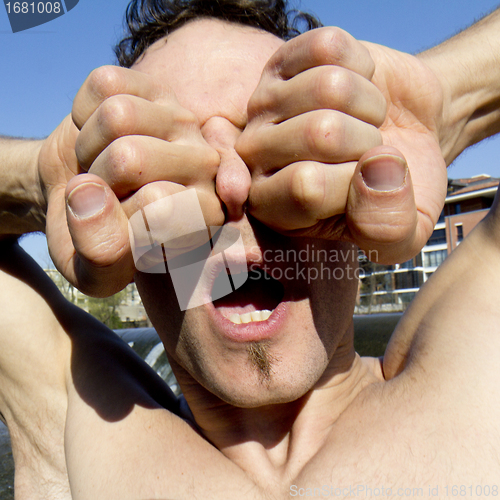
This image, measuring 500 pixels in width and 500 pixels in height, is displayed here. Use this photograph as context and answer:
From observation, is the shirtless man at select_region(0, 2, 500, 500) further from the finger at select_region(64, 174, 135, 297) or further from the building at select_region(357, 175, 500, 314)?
the building at select_region(357, 175, 500, 314)

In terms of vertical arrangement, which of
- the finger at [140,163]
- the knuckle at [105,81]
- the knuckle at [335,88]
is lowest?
the finger at [140,163]

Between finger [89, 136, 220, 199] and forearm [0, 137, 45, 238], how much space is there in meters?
0.73

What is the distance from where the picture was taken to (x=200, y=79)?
4.59ft

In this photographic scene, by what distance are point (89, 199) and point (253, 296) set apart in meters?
0.85

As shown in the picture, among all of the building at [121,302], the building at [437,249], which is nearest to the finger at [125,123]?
the building at [121,302]

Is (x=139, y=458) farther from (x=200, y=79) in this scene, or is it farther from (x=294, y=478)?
(x=200, y=79)

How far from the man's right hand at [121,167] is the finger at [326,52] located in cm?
26

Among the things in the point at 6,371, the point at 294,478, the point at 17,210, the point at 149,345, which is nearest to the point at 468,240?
the point at 294,478

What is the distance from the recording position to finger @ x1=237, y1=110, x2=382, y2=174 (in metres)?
0.84

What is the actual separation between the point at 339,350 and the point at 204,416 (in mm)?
581

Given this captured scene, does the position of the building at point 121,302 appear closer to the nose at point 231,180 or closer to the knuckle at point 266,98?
the nose at point 231,180

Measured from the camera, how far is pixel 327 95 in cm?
87

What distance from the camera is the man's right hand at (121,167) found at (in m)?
0.85

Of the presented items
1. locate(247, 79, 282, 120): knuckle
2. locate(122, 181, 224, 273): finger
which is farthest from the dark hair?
locate(122, 181, 224, 273): finger
